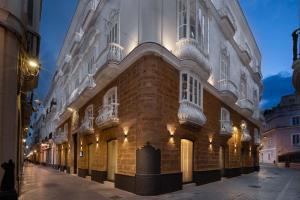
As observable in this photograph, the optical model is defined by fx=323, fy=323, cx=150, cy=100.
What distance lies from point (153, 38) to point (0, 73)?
6663mm

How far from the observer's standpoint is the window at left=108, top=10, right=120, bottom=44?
16125 mm

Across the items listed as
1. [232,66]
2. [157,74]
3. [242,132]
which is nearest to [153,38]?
[157,74]

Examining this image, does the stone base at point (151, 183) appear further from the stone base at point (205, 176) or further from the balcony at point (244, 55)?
the balcony at point (244, 55)

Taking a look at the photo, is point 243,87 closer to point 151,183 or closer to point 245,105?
point 245,105

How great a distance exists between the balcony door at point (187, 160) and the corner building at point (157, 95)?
5 centimetres

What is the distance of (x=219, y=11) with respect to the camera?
20703 mm

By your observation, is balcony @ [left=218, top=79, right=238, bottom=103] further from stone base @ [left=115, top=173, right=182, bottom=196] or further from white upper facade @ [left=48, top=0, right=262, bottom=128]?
stone base @ [left=115, top=173, right=182, bottom=196]

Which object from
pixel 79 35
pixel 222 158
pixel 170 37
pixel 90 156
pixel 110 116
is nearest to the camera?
pixel 170 37

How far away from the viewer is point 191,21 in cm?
1571

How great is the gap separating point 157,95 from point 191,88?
3018mm

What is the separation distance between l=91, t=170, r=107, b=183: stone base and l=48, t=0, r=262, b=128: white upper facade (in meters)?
5.13

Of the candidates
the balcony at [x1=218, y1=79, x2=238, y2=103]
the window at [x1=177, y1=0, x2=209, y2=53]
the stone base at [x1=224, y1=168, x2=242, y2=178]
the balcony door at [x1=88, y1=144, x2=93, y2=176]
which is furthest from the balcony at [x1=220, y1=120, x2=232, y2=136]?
the balcony door at [x1=88, y1=144, x2=93, y2=176]

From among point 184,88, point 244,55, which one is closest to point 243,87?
point 244,55

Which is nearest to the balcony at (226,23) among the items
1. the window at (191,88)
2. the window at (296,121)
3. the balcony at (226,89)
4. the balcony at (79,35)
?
the balcony at (226,89)
